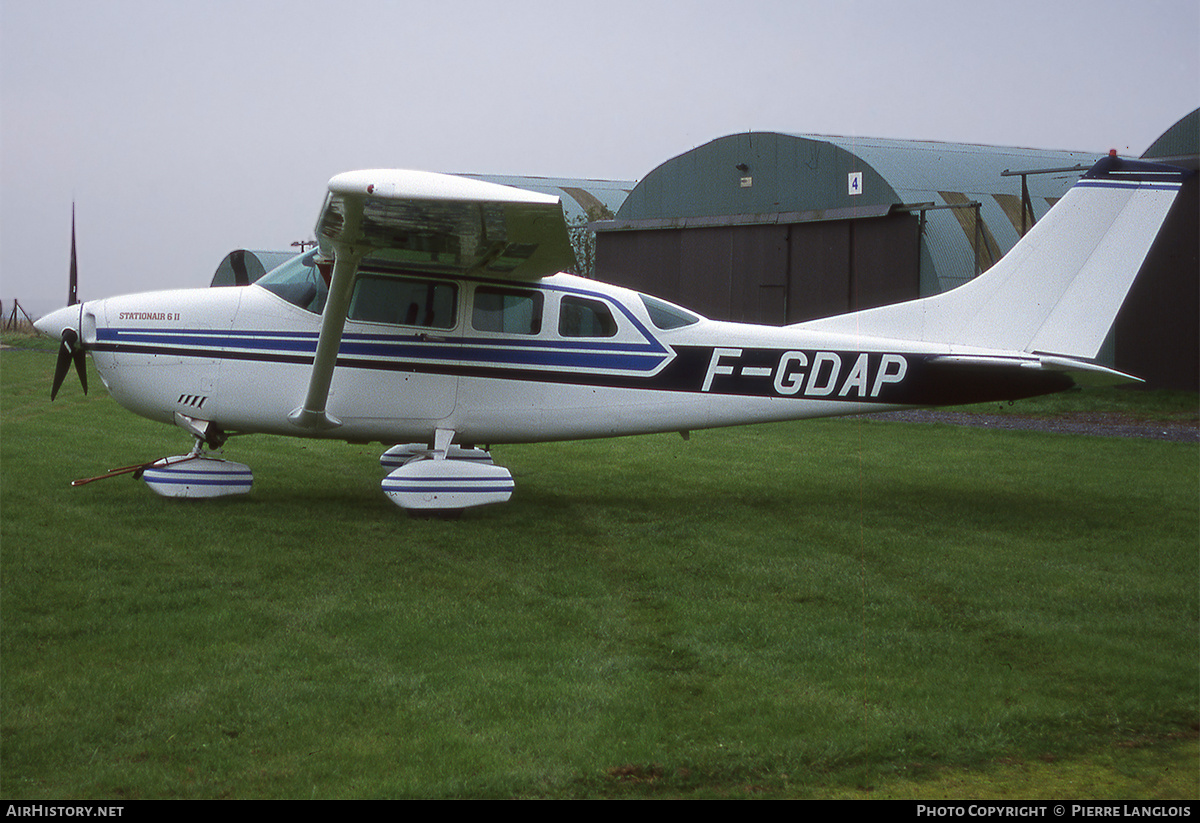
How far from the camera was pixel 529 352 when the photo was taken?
8.58 meters

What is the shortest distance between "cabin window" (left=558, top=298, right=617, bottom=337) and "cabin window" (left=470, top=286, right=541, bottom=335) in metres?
0.23

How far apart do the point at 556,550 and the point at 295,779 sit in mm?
3811

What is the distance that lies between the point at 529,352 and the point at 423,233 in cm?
159

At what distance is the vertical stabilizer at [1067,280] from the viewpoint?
8.65 m

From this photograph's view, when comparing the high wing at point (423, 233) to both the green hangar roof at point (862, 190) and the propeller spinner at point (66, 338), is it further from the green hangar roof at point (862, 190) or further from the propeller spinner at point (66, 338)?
the green hangar roof at point (862, 190)

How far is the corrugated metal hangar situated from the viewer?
686 inches

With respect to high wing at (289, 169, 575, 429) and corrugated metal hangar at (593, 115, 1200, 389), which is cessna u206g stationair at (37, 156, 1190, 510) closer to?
high wing at (289, 169, 575, 429)

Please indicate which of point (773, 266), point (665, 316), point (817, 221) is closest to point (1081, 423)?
point (817, 221)

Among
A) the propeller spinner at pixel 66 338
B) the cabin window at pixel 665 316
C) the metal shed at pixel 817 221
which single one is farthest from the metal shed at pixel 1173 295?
the propeller spinner at pixel 66 338

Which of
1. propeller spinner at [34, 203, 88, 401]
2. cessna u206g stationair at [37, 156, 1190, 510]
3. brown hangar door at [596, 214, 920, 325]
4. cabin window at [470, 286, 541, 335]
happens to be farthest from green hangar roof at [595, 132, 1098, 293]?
propeller spinner at [34, 203, 88, 401]

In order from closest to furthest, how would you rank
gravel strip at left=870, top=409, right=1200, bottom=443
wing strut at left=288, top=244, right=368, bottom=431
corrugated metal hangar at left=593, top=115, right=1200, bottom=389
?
wing strut at left=288, top=244, right=368, bottom=431 < gravel strip at left=870, top=409, right=1200, bottom=443 < corrugated metal hangar at left=593, top=115, right=1200, bottom=389

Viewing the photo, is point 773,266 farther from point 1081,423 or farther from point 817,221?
point 1081,423

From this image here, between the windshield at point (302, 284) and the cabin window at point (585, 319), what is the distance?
2021 millimetres

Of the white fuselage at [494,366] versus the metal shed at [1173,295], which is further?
the metal shed at [1173,295]
